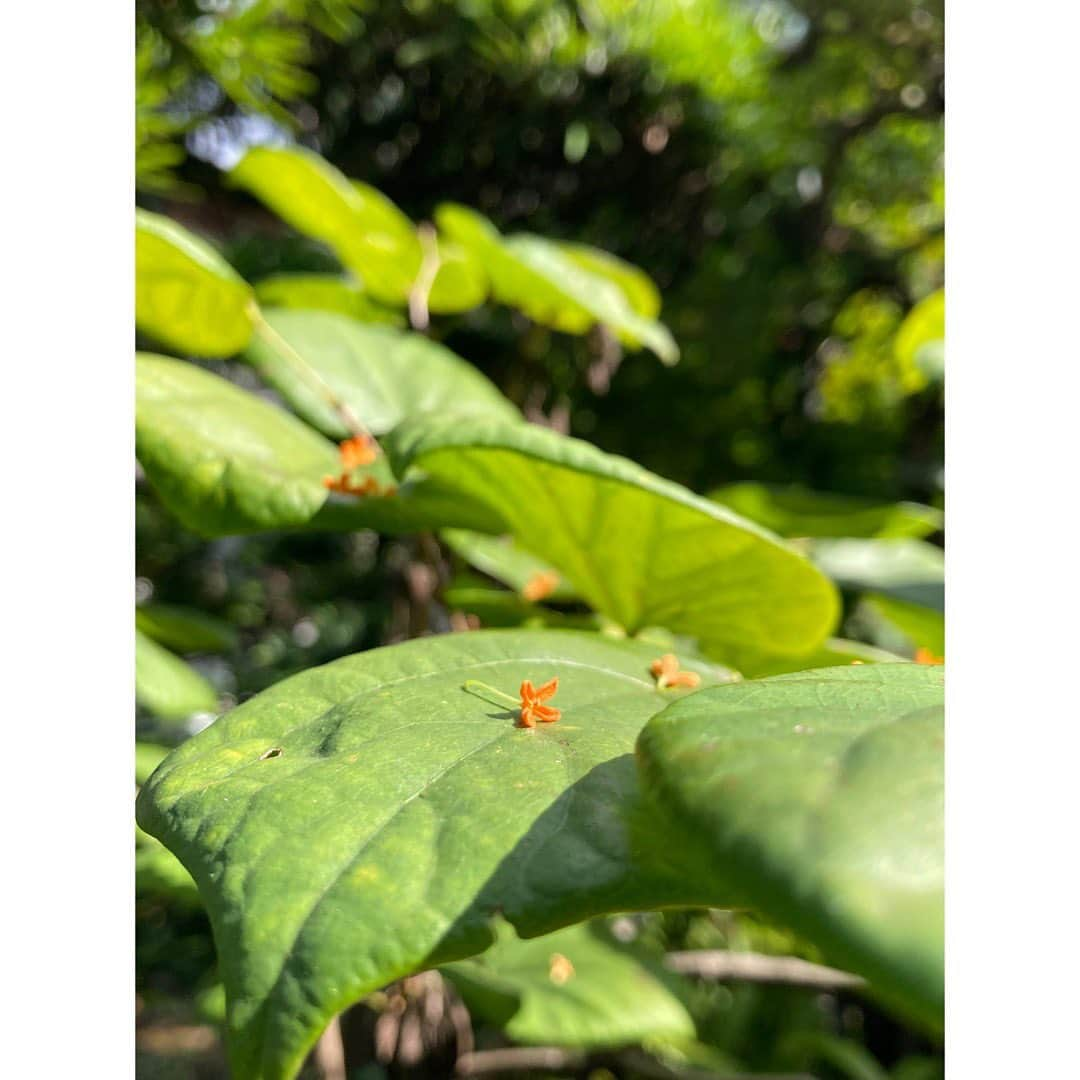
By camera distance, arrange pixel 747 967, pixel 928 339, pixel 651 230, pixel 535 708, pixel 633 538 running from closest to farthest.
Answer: pixel 535 708, pixel 633 538, pixel 928 339, pixel 747 967, pixel 651 230

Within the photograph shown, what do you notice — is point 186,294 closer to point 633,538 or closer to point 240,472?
point 240,472

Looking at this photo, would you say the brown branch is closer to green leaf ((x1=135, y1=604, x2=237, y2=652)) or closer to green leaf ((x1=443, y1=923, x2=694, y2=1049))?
green leaf ((x1=443, y1=923, x2=694, y2=1049))

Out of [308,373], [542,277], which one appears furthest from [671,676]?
[542,277]

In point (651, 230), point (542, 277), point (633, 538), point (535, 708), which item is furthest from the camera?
point (651, 230)

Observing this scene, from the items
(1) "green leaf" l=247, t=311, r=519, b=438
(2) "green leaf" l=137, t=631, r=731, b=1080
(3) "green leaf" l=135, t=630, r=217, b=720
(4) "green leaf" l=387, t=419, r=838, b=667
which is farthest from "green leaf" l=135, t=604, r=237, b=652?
(2) "green leaf" l=137, t=631, r=731, b=1080
